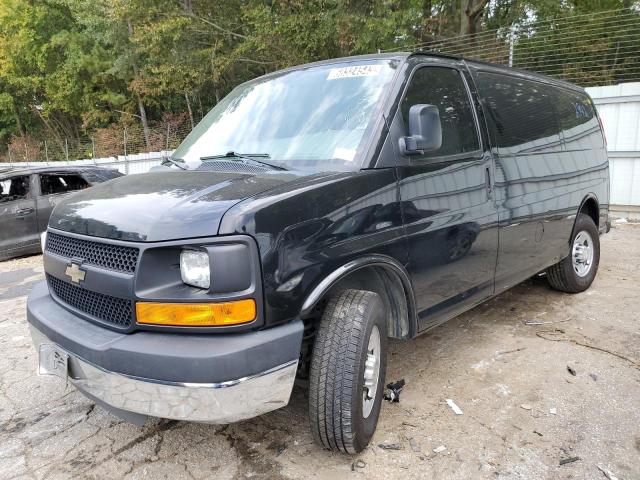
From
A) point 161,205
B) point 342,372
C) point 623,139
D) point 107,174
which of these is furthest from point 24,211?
point 623,139

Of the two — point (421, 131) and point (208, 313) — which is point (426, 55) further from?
point (208, 313)

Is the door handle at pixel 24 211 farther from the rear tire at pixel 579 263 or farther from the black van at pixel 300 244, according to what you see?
the rear tire at pixel 579 263

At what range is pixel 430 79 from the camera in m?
3.13

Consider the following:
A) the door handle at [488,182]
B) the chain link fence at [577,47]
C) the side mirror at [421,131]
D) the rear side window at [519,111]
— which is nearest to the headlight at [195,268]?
the side mirror at [421,131]

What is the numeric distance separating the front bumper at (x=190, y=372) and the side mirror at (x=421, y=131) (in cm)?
121

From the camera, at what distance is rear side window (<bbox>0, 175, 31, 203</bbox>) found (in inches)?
311

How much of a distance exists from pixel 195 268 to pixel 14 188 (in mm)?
7526

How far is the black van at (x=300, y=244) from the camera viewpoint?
2.04 m

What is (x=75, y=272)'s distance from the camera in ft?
7.88

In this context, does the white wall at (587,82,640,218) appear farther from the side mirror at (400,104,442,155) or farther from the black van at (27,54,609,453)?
the side mirror at (400,104,442,155)

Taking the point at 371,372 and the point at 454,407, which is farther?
the point at 454,407

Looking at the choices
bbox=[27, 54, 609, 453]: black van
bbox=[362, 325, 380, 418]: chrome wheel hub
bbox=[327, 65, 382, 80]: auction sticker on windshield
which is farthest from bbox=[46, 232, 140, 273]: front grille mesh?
bbox=[327, 65, 382, 80]: auction sticker on windshield

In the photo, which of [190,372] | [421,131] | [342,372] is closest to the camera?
[190,372]

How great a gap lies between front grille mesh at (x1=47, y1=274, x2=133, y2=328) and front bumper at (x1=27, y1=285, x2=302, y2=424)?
0.08 meters
